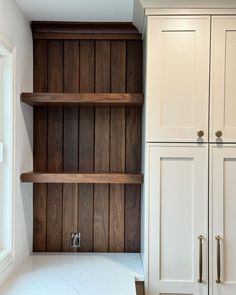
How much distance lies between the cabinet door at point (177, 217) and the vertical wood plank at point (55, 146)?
30.4 inches

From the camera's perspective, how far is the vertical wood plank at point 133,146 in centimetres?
228

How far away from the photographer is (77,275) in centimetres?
187

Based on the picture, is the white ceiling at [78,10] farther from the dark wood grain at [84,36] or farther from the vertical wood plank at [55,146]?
the vertical wood plank at [55,146]

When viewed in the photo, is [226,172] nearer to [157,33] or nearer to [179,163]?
[179,163]

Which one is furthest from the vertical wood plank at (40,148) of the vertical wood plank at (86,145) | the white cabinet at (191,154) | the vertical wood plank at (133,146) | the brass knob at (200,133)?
the brass knob at (200,133)

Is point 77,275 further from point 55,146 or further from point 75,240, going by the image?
point 55,146

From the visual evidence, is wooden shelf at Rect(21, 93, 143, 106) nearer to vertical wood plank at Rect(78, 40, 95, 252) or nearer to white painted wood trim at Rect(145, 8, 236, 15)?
vertical wood plank at Rect(78, 40, 95, 252)

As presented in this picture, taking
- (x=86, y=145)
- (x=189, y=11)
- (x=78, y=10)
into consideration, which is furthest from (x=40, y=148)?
(x=189, y=11)

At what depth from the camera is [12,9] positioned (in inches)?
72.7

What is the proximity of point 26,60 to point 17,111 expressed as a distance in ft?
1.36

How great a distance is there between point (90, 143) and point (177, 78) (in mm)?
811

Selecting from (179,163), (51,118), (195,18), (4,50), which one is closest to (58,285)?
(179,163)

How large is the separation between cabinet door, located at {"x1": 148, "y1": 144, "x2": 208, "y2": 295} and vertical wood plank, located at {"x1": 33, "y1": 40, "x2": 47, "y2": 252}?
2.83 feet

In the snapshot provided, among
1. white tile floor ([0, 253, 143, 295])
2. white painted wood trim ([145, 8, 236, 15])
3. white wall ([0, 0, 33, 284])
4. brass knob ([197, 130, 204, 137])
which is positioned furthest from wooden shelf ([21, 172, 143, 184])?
white painted wood trim ([145, 8, 236, 15])
